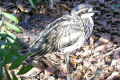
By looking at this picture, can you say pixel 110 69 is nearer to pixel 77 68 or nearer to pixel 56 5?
pixel 77 68

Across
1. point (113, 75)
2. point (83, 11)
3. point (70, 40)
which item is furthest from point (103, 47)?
point (70, 40)

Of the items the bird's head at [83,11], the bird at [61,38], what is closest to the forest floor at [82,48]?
the bird at [61,38]

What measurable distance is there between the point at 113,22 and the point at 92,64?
1.55 metres

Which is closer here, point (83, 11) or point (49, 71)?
point (83, 11)

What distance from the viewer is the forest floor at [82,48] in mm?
3453

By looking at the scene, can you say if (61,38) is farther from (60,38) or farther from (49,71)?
(49,71)

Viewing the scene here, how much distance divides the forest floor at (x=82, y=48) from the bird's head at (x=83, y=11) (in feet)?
2.63

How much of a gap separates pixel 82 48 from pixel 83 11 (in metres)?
0.92

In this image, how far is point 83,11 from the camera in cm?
332

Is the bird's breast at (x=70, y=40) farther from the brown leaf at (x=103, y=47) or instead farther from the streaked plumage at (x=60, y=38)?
the brown leaf at (x=103, y=47)

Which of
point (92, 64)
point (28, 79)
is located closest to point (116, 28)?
point (92, 64)

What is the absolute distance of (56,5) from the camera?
216 inches

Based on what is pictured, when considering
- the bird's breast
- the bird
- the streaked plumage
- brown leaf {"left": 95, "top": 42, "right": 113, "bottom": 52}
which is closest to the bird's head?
the bird

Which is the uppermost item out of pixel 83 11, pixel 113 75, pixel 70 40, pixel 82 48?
pixel 83 11
